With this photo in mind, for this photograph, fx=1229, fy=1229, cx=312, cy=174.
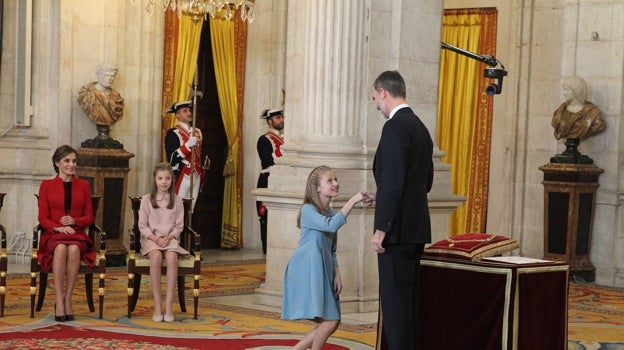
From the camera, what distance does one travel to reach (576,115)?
1279 cm

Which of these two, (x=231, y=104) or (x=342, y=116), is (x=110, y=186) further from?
(x=342, y=116)

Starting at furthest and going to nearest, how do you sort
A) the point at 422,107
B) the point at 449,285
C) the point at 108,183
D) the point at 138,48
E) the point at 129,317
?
the point at 138,48, the point at 108,183, the point at 422,107, the point at 129,317, the point at 449,285

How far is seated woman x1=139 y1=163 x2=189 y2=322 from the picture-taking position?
9031 mm

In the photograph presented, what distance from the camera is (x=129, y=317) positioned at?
29.7 feet

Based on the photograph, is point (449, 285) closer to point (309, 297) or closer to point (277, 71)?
point (309, 297)

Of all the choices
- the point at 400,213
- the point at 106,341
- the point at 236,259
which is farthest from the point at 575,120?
the point at 400,213

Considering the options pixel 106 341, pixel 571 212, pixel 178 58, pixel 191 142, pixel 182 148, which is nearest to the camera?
pixel 106 341

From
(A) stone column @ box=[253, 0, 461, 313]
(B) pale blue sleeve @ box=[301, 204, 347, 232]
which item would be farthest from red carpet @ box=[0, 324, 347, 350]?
(A) stone column @ box=[253, 0, 461, 313]

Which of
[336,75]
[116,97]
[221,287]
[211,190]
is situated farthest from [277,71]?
[336,75]

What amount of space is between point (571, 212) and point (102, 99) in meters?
4.96

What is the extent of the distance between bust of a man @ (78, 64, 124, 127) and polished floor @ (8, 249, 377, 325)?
5.29ft

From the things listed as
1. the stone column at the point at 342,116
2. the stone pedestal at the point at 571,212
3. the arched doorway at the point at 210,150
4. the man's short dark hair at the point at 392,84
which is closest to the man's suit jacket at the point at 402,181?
the man's short dark hair at the point at 392,84

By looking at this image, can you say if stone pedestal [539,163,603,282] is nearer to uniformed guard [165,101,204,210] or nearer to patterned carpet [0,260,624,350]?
patterned carpet [0,260,624,350]

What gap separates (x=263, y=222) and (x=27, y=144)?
2779 millimetres
